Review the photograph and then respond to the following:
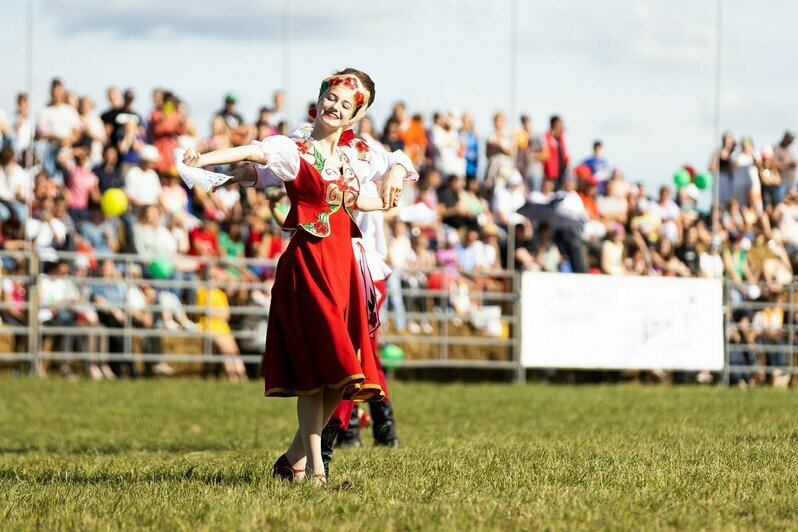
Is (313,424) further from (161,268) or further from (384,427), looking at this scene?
(161,268)

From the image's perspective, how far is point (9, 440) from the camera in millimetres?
12148

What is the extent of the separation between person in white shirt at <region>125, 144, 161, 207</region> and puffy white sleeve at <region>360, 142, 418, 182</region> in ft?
36.2

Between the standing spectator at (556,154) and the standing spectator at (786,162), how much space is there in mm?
4030

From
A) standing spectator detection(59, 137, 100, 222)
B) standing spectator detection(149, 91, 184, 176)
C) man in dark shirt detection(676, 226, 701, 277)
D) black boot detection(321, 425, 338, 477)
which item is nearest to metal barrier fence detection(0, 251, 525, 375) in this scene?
standing spectator detection(59, 137, 100, 222)

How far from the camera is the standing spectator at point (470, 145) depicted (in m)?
22.2

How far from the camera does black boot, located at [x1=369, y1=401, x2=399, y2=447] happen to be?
1071 cm

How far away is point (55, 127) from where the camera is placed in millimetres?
18359

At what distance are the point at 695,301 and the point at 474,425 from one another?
27.0 feet

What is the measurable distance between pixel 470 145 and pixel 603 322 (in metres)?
3.84

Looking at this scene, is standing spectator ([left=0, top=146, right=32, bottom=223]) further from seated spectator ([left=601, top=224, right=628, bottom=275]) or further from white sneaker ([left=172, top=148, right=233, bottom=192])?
white sneaker ([left=172, top=148, right=233, bottom=192])

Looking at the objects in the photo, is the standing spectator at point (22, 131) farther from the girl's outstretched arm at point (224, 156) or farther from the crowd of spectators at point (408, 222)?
the girl's outstretched arm at point (224, 156)

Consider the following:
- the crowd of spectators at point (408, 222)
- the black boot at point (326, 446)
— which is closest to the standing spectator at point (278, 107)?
the crowd of spectators at point (408, 222)

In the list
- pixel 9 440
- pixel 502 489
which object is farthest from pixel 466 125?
pixel 502 489

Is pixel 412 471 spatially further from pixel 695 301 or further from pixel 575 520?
pixel 695 301
